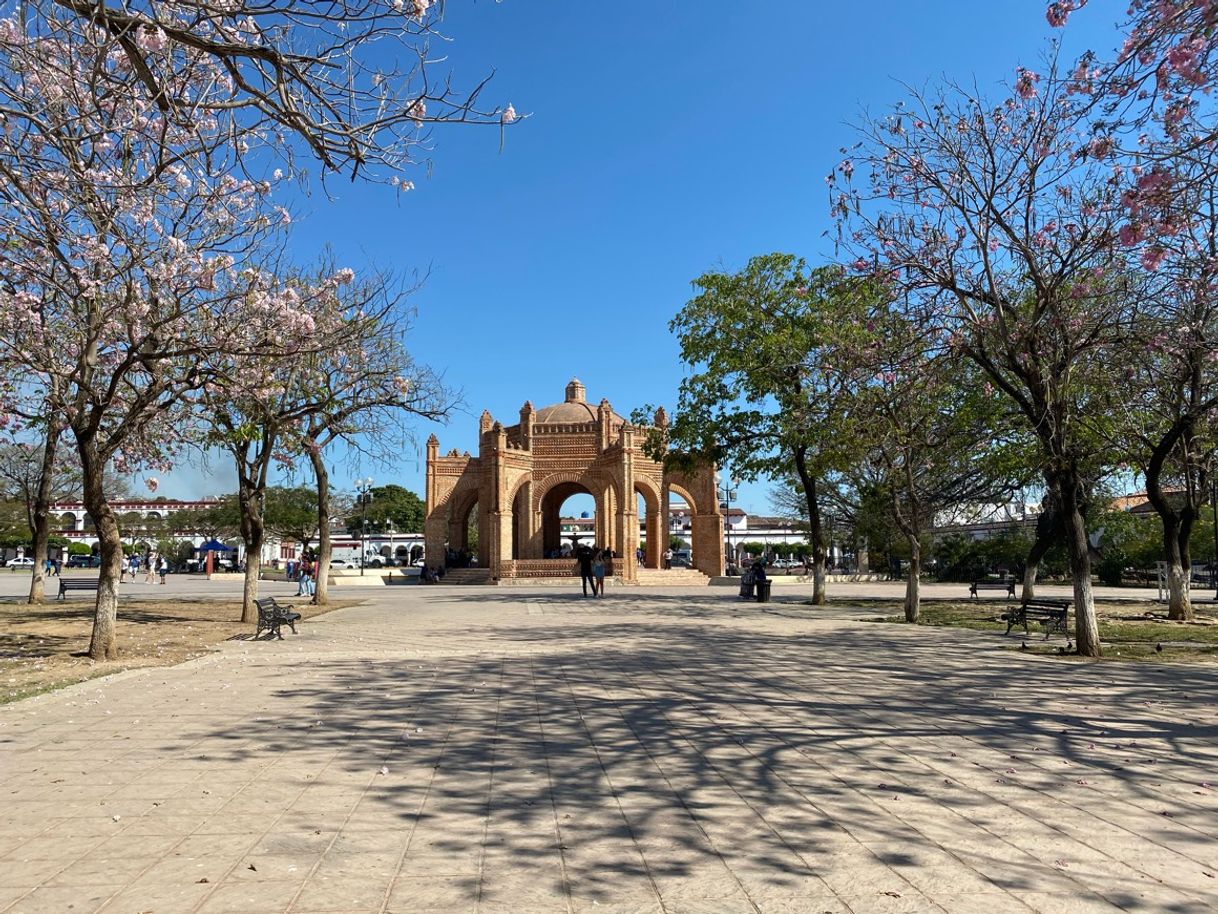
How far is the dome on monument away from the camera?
1699 inches

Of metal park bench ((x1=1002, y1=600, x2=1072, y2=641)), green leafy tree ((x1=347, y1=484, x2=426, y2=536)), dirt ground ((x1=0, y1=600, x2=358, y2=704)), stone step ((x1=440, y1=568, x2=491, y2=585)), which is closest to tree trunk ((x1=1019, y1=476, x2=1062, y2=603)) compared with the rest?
metal park bench ((x1=1002, y1=600, x2=1072, y2=641))

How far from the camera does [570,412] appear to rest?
44594mm

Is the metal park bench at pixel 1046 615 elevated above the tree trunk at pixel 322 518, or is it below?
below

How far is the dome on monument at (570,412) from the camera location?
4317cm

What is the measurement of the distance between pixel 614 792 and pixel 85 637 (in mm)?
11663

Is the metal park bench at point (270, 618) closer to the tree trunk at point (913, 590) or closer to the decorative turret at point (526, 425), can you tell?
the tree trunk at point (913, 590)

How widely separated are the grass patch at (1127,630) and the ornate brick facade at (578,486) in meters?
18.9

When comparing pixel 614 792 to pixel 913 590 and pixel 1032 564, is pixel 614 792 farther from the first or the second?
pixel 1032 564

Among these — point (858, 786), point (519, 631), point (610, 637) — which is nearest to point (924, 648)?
point (610, 637)

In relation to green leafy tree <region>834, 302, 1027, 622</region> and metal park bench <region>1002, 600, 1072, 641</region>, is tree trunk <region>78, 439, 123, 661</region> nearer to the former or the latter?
green leafy tree <region>834, 302, 1027, 622</region>

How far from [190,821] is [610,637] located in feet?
31.9

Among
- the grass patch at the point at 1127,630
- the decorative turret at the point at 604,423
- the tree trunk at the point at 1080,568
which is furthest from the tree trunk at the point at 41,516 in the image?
the decorative turret at the point at 604,423

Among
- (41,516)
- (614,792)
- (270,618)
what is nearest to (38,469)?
(41,516)

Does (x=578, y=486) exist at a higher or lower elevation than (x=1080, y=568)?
higher
